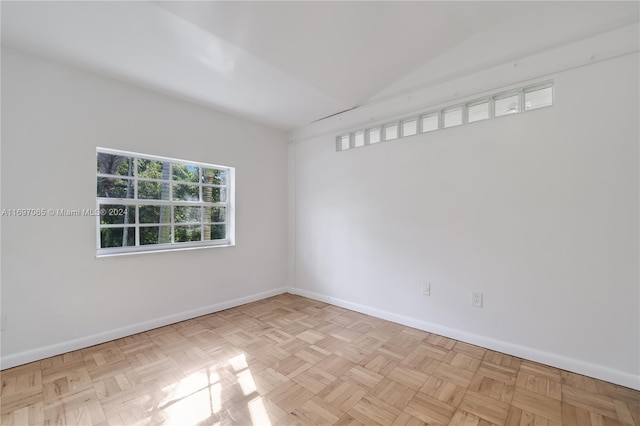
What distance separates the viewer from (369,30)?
7.28 ft

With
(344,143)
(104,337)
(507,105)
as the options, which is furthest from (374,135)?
(104,337)

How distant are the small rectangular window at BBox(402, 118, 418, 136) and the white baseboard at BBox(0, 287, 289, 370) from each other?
2.88m

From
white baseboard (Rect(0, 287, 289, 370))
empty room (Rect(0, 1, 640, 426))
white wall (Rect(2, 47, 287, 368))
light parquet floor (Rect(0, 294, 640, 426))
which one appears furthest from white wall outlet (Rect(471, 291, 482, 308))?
white wall (Rect(2, 47, 287, 368))

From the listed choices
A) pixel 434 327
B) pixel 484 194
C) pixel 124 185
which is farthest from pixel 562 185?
pixel 124 185

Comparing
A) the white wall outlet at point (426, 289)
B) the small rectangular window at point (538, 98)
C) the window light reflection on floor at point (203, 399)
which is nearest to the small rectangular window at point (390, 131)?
the small rectangular window at point (538, 98)

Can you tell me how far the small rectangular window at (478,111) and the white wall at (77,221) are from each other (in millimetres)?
2751

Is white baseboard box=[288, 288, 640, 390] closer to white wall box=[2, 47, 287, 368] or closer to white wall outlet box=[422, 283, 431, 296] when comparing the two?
white wall outlet box=[422, 283, 431, 296]

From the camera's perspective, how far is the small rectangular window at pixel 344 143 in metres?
3.52

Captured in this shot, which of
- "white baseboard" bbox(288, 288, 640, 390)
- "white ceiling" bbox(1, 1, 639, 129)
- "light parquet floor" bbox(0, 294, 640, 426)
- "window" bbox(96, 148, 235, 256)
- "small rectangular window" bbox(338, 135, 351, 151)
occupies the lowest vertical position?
"light parquet floor" bbox(0, 294, 640, 426)

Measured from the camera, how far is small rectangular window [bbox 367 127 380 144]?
3.23m

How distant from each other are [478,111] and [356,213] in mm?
1635

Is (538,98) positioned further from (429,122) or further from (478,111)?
(429,122)

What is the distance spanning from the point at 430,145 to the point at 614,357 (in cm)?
214

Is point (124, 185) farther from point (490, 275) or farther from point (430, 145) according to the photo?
point (490, 275)
